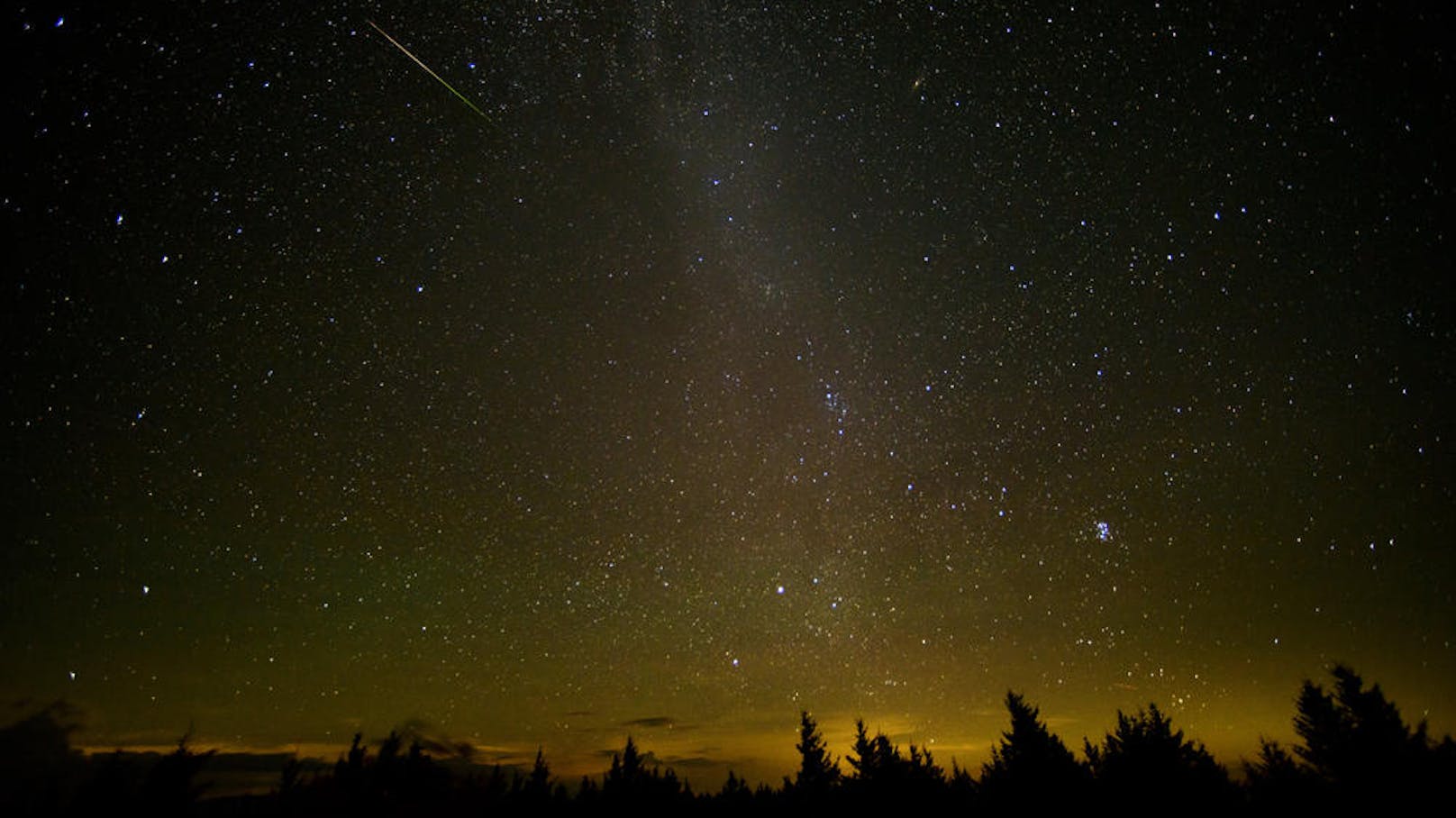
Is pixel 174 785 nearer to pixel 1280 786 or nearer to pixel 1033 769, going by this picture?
pixel 1033 769

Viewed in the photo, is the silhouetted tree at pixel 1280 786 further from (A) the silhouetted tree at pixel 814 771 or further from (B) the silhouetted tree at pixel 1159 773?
(A) the silhouetted tree at pixel 814 771

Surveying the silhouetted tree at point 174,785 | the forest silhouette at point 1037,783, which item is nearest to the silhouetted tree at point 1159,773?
the forest silhouette at point 1037,783

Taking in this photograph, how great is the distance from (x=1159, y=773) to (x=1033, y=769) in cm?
337

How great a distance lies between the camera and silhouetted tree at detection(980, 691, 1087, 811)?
17766mm

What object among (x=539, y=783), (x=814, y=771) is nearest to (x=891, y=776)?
(x=814, y=771)

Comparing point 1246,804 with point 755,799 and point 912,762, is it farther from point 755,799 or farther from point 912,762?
point 755,799

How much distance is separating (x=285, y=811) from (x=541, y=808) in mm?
14889

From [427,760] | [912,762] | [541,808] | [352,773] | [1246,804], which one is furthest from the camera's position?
[427,760]

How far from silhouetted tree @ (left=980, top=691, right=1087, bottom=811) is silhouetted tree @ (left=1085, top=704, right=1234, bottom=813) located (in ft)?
3.54

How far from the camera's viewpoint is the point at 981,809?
68.0 feet

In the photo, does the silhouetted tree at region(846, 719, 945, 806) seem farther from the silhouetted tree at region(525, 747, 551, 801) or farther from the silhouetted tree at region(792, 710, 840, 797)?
the silhouetted tree at region(525, 747, 551, 801)

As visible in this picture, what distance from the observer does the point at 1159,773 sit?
1656cm

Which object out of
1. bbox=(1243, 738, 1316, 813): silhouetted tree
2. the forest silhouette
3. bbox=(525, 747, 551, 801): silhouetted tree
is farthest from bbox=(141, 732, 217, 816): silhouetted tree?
bbox=(1243, 738, 1316, 813): silhouetted tree

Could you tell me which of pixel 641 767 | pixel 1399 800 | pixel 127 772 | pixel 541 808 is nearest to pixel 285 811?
pixel 127 772
